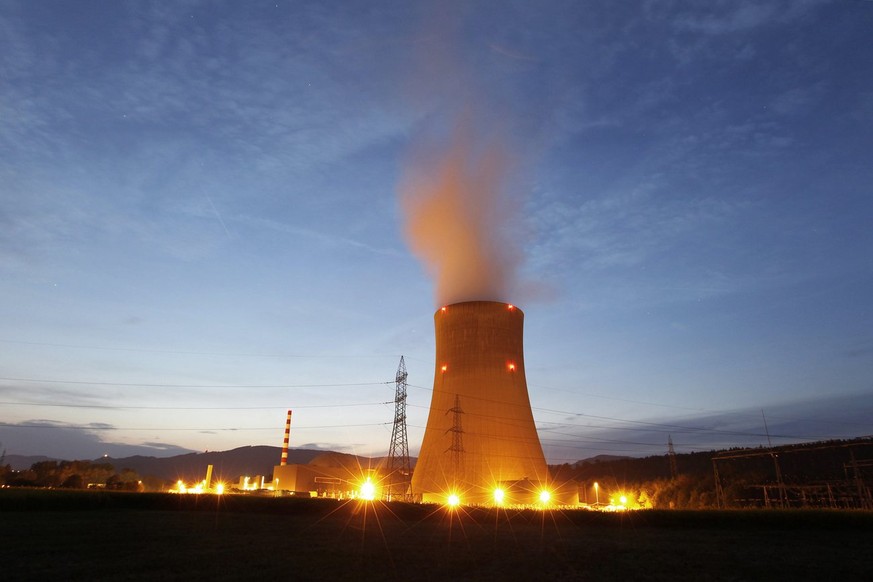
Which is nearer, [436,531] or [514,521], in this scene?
[436,531]

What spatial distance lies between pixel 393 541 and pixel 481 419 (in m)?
10.2

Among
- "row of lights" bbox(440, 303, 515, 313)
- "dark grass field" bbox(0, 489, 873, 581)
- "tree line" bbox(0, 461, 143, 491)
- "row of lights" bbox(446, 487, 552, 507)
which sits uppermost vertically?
"row of lights" bbox(440, 303, 515, 313)

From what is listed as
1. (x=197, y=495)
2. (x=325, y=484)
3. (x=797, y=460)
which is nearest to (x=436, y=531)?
(x=197, y=495)

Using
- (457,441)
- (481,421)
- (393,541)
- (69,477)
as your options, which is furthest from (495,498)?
(69,477)

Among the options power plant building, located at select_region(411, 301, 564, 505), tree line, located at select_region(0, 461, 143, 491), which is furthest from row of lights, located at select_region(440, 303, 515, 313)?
tree line, located at select_region(0, 461, 143, 491)

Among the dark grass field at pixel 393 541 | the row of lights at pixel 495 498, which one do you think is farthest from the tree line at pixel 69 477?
the row of lights at pixel 495 498

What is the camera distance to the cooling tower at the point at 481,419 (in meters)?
22.4

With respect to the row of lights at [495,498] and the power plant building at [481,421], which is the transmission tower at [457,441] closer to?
the power plant building at [481,421]

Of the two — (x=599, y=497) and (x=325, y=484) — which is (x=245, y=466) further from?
(x=599, y=497)

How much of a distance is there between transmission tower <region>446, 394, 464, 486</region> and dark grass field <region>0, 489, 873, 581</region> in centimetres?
298

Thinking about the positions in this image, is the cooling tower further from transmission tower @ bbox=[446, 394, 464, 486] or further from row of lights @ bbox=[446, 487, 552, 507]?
row of lights @ bbox=[446, 487, 552, 507]

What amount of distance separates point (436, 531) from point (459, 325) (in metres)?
10.5

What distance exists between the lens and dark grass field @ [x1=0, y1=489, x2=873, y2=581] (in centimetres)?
850

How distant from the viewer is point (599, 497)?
3219 cm
